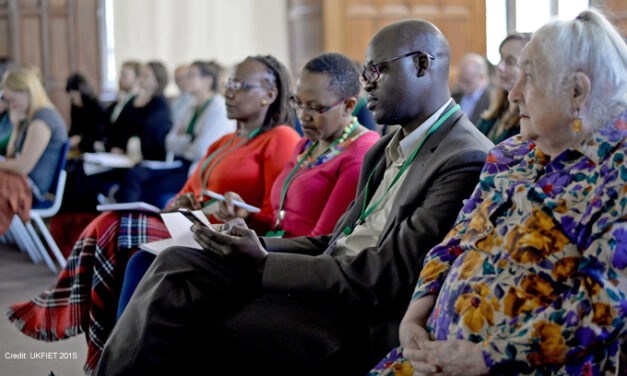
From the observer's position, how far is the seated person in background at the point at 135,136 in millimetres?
5426

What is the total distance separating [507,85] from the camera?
3334mm

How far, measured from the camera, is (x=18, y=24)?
32.1 ft

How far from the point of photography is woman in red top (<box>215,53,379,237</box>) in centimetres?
250

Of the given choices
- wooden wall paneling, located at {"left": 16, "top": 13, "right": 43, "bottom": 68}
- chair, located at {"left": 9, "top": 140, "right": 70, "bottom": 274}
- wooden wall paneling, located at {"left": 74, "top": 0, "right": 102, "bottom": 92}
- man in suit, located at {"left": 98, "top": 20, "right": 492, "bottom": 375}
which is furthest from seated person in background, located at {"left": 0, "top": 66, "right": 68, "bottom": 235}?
wooden wall paneling, located at {"left": 16, "top": 13, "right": 43, "bottom": 68}

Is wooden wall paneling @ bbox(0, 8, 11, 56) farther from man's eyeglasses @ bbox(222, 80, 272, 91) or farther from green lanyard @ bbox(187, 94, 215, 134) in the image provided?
man's eyeglasses @ bbox(222, 80, 272, 91)

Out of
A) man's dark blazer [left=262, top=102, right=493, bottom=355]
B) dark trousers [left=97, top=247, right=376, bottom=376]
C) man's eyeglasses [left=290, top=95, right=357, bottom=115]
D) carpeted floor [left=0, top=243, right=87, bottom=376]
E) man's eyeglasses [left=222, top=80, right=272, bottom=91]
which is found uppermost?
man's eyeglasses [left=222, top=80, right=272, bottom=91]

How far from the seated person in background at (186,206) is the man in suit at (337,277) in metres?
0.75

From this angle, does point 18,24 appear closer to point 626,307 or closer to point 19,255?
point 19,255

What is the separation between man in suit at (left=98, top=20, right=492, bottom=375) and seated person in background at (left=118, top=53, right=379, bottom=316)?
44 cm

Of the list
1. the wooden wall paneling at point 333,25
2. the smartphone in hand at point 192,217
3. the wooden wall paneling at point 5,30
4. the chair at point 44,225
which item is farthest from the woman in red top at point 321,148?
the wooden wall paneling at point 5,30

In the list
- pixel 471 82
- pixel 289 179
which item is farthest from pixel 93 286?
pixel 471 82

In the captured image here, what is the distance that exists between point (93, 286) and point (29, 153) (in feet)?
8.20

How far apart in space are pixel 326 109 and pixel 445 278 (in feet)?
3.67

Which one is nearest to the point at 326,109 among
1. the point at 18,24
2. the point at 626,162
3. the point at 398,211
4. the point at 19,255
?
the point at 398,211
